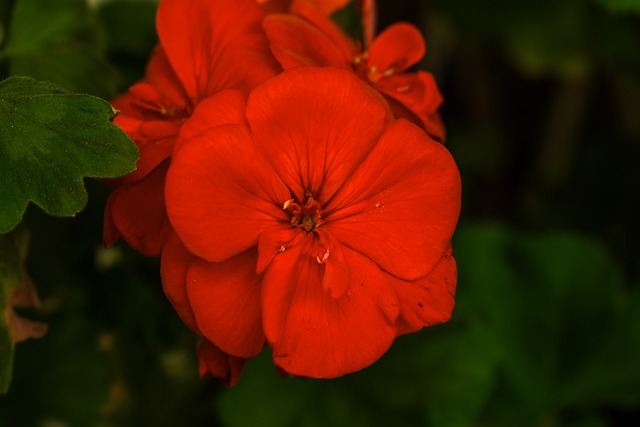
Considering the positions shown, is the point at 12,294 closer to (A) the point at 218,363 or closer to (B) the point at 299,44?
(A) the point at 218,363

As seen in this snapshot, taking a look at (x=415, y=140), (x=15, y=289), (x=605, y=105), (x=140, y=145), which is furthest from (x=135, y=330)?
(x=605, y=105)

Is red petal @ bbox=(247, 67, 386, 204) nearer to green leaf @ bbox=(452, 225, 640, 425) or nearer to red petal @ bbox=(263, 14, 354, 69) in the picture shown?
red petal @ bbox=(263, 14, 354, 69)

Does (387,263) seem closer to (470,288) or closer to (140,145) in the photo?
(140,145)

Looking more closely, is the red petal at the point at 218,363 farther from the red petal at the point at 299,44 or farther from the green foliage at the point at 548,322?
the green foliage at the point at 548,322

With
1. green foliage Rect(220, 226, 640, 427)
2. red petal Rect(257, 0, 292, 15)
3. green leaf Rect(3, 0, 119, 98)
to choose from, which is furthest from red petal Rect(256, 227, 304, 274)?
green foliage Rect(220, 226, 640, 427)

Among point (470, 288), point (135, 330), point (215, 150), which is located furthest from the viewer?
point (470, 288)

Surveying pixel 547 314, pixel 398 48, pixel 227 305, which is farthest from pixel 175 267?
pixel 547 314
